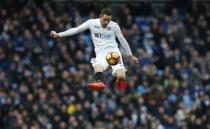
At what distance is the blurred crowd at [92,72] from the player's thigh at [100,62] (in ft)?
21.6

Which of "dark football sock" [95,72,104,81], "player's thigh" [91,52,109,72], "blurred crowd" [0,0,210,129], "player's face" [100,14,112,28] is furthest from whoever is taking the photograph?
"blurred crowd" [0,0,210,129]

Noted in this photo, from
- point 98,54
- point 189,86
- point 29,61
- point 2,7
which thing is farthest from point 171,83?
point 98,54

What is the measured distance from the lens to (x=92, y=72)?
30.2 meters

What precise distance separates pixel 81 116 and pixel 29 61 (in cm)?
347

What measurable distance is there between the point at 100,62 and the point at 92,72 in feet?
30.3

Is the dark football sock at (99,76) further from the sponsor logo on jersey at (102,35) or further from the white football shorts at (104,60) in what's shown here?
the sponsor logo on jersey at (102,35)

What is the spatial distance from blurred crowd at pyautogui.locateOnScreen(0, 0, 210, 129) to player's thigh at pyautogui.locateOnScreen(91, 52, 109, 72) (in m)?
6.57

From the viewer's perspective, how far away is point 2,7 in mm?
32625

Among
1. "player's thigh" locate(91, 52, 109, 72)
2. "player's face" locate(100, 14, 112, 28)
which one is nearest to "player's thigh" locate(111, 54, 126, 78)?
"player's thigh" locate(91, 52, 109, 72)

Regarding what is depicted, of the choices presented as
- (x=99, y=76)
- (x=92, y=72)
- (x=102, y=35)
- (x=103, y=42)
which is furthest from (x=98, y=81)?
(x=92, y=72)

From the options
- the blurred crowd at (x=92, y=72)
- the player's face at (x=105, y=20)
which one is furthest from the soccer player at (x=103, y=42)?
the blurred crowd at (x=92, y=72)

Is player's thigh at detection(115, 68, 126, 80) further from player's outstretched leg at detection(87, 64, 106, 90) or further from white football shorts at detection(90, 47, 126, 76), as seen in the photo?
player's outstretched leg at detection(87, 64, 106, 90)

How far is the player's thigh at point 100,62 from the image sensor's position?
68.7ft

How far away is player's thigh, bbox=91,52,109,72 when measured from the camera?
20938mm
